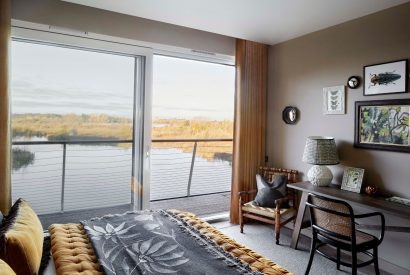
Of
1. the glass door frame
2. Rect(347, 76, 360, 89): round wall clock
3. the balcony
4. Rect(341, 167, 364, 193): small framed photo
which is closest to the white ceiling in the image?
the glass door frame

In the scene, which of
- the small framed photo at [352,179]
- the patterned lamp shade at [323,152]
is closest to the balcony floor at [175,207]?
the patterned lamp shade at [323,152]

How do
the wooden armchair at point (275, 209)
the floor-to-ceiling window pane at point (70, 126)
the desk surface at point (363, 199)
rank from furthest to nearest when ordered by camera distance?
1. the wooden armchair at point (275, 209)
2. the floor-to-ceiling window pane at point (70, 126)
3. the desk surface at point (363, 199)

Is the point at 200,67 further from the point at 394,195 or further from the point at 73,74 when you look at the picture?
the point at 394,195

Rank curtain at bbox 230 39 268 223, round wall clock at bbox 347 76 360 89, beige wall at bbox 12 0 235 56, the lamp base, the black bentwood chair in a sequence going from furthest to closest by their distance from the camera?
curtain at bbox 230 39 268 223
the lamp base
round wall clock at bbox 347 76 360 89
beige wall at bbox 12 0 235 56
the black bentwood chair

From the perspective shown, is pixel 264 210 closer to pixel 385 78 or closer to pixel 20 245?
pixel 385 78

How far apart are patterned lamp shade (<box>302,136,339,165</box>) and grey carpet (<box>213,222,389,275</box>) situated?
40.2 inches

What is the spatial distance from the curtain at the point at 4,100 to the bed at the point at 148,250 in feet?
2.89

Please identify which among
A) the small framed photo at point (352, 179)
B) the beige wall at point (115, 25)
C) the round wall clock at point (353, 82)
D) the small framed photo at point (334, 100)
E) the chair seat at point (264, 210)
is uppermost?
the beige wall at point (115, 25)

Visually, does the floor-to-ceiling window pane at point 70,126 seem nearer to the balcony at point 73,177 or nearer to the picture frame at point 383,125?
the balcony at point 73,177

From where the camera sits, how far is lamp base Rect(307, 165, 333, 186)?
3166 mm

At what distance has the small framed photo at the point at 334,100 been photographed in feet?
10.6

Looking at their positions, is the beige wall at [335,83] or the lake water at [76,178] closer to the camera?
the beige wall at [335,83]

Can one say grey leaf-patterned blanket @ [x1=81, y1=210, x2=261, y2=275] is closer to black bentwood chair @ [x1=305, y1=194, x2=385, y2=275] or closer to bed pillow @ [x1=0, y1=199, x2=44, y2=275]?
bed pillow @ [x1=0, y1=199, x2=44, y2=275]

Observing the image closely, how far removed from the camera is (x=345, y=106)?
3.20 meters
